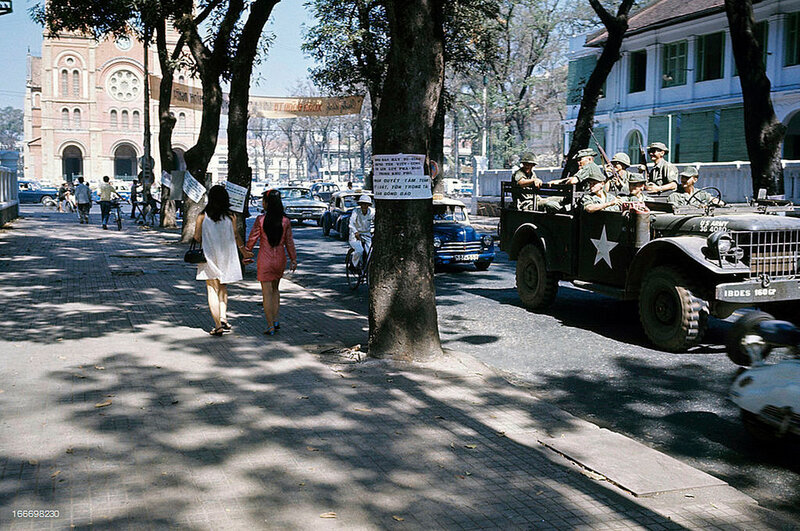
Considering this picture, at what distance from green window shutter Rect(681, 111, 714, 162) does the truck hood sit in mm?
24488

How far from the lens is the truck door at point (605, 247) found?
9672 millimetres

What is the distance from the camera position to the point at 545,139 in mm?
87875

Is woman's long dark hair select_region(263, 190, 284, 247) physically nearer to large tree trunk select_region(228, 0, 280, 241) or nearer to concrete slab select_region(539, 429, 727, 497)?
concrete slab select_region(539, 429, 727, 497)

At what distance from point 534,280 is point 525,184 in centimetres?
164

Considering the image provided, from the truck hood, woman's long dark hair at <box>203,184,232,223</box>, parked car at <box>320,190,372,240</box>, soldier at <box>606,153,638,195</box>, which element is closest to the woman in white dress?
woman's long dark hair at <box>203,184,232,223</box>

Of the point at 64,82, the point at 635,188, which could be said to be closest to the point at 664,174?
the point at 635,188

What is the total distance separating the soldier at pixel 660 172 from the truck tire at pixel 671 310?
8.76 feet

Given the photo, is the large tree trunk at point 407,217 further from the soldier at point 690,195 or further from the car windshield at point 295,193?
the car windshield at point 295,193

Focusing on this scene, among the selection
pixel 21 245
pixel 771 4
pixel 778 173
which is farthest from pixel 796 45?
pixel 21 245

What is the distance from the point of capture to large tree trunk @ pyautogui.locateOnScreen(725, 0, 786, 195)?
12.9 meters

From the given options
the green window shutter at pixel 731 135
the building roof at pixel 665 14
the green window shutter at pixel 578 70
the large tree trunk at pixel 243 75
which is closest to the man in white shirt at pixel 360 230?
the large tree trunk at pixel 243 75

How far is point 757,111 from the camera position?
42.5 feet

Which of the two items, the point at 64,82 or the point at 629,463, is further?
the point at 64,82

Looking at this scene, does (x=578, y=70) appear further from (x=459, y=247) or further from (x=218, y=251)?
(x=218, y=251)
